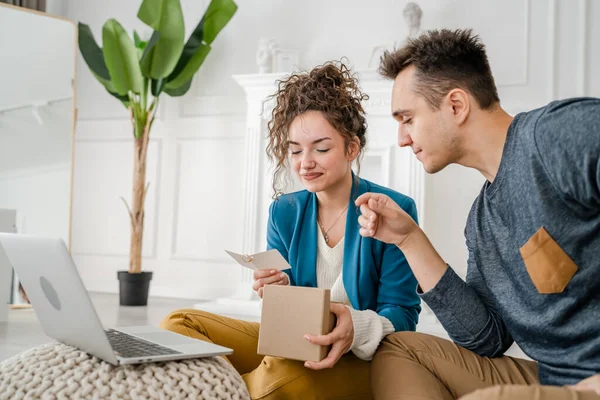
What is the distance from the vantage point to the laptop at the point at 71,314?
106 centimetres

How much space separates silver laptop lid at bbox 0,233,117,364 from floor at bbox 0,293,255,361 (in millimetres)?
1162

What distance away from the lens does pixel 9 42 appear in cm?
398

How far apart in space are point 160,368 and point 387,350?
53 cm

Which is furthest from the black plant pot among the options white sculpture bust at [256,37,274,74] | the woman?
the woman

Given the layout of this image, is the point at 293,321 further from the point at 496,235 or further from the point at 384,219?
the point at 496,235

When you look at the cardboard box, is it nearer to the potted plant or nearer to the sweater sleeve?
the sweater sleeve

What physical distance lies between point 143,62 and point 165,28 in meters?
0.25

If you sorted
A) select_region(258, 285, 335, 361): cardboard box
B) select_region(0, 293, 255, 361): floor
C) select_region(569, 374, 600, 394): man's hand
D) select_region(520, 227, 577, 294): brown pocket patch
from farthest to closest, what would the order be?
select_region(0, 293, 255, 361): floor
select_region(258, 285, 335, 361): cardboard box
select_region(520, 227, 577, 294): brown pocket patch
select_region(569, 374, 600, 394): man's hand

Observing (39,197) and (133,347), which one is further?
(39,197)

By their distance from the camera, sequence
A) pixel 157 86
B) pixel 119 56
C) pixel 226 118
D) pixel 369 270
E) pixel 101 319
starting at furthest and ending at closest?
pixel 226 118, pixel 157 86, pixel 119 56, pixel 101 319, pixel 369 270

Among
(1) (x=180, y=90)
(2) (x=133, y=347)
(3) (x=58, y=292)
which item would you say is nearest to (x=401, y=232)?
(2) (x=133, y=347)

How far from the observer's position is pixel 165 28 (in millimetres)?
4023

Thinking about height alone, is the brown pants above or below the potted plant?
below

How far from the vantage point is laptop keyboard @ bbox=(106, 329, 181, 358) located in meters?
1.16
